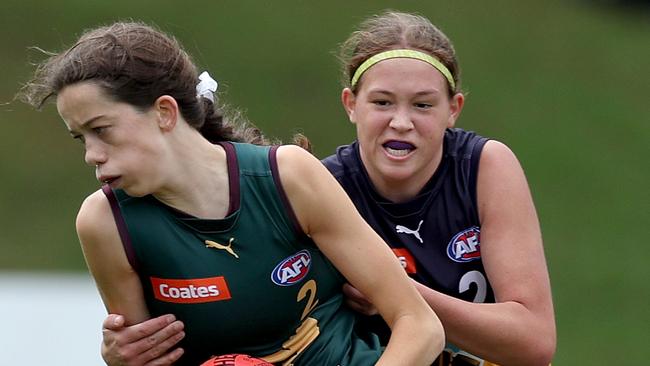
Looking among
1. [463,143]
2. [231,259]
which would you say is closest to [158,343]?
[231,259]

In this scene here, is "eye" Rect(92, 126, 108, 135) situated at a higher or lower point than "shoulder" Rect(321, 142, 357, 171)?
lower

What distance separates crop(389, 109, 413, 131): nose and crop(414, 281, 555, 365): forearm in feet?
1.86

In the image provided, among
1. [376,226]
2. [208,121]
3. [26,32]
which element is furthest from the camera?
[26,32]

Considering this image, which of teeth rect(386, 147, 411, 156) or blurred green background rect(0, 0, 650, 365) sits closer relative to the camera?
teeth rect(386, 147, 411, 156)

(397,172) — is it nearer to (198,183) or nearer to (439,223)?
(439,223)

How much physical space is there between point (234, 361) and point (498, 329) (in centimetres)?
101

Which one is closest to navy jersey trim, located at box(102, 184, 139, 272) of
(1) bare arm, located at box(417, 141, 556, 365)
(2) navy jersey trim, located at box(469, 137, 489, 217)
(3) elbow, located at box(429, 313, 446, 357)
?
(3) elbow, located at box(429, 313, 446, 357)

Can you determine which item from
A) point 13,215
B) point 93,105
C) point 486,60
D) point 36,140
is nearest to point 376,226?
point 93,105

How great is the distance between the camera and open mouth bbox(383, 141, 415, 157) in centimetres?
537

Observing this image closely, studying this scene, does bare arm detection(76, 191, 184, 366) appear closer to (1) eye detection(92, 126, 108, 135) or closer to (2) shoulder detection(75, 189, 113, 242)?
(2) shoulder detection(75, 189, 113, 242)

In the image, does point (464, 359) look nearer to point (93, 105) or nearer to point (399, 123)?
point (399, 123)

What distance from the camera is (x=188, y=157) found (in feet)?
15.7

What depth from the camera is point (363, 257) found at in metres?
4.79

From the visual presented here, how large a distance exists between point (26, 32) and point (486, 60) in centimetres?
527
